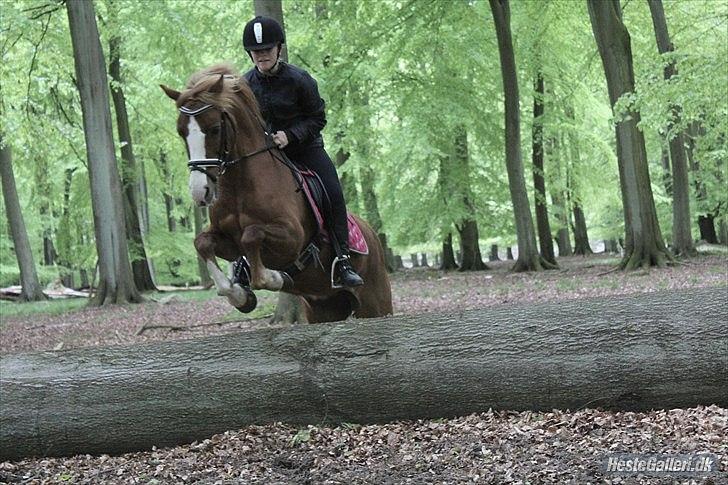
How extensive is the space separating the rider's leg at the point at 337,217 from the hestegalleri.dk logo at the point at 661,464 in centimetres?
299

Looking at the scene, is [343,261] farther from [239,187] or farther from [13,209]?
[13,209]

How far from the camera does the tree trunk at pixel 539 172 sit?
2723 cm

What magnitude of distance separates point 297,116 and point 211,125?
3.91 feet

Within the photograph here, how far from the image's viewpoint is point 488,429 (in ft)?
18.1

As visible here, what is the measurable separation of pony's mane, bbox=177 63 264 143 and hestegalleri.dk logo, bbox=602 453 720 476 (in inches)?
149

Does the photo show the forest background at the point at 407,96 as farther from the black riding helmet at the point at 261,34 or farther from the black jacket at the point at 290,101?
the black riding helmet at the point at 261,34

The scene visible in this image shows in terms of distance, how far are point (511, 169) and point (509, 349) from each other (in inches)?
634

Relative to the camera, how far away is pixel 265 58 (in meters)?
6.46

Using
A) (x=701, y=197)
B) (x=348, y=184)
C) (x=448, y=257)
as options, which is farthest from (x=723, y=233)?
(x=348, y=184)

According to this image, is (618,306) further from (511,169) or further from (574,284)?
(511,169)

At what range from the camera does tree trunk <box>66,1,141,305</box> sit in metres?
18.6

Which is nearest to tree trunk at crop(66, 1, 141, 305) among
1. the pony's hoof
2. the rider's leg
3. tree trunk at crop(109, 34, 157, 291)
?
tree trunk at crop(109, 34, 157, 291)

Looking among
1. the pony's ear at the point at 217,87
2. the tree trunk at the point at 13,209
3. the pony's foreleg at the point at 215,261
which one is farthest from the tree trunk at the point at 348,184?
the pony's ear at the point at 217,87

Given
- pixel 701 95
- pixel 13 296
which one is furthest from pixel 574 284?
pixel 13 296
